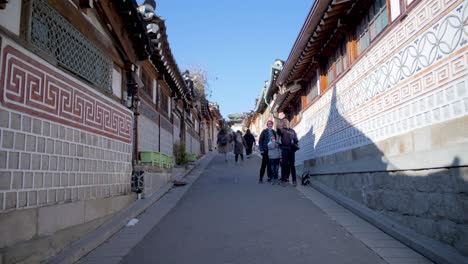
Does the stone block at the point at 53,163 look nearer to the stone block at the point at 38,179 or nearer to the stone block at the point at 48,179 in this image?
the stone block at the point at 48,179

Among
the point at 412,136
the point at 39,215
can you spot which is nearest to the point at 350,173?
the point at 412,136

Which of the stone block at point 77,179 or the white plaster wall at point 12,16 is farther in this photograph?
the stone block at point 77,179

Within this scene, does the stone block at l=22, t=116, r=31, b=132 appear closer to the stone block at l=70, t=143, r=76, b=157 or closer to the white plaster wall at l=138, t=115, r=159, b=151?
the stone block at l=70, t=143, r=76, b=157

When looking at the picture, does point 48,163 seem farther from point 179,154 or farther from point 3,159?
point 179,154

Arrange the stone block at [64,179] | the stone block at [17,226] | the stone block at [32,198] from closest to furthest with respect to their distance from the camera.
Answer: the stone block at [17,226]
the stone block at [32,198]
the stone block at [64,179]

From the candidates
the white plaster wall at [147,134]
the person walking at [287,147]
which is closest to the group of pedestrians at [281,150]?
the person walking at [287,147]

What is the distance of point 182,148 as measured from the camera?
16109mm

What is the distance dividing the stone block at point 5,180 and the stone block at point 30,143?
45 cm

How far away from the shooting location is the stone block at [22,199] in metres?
3.95

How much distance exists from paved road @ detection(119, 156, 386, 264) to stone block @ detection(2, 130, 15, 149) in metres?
1.96

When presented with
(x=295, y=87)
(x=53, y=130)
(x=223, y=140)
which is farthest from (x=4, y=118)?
(x=223, y=140)

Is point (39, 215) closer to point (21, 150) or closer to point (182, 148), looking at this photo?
point (21, 150)

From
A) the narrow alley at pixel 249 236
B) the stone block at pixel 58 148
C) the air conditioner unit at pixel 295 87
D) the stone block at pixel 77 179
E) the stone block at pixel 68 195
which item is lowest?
the narrow alley at pixel 249 236

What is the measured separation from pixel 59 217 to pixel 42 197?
439mm
